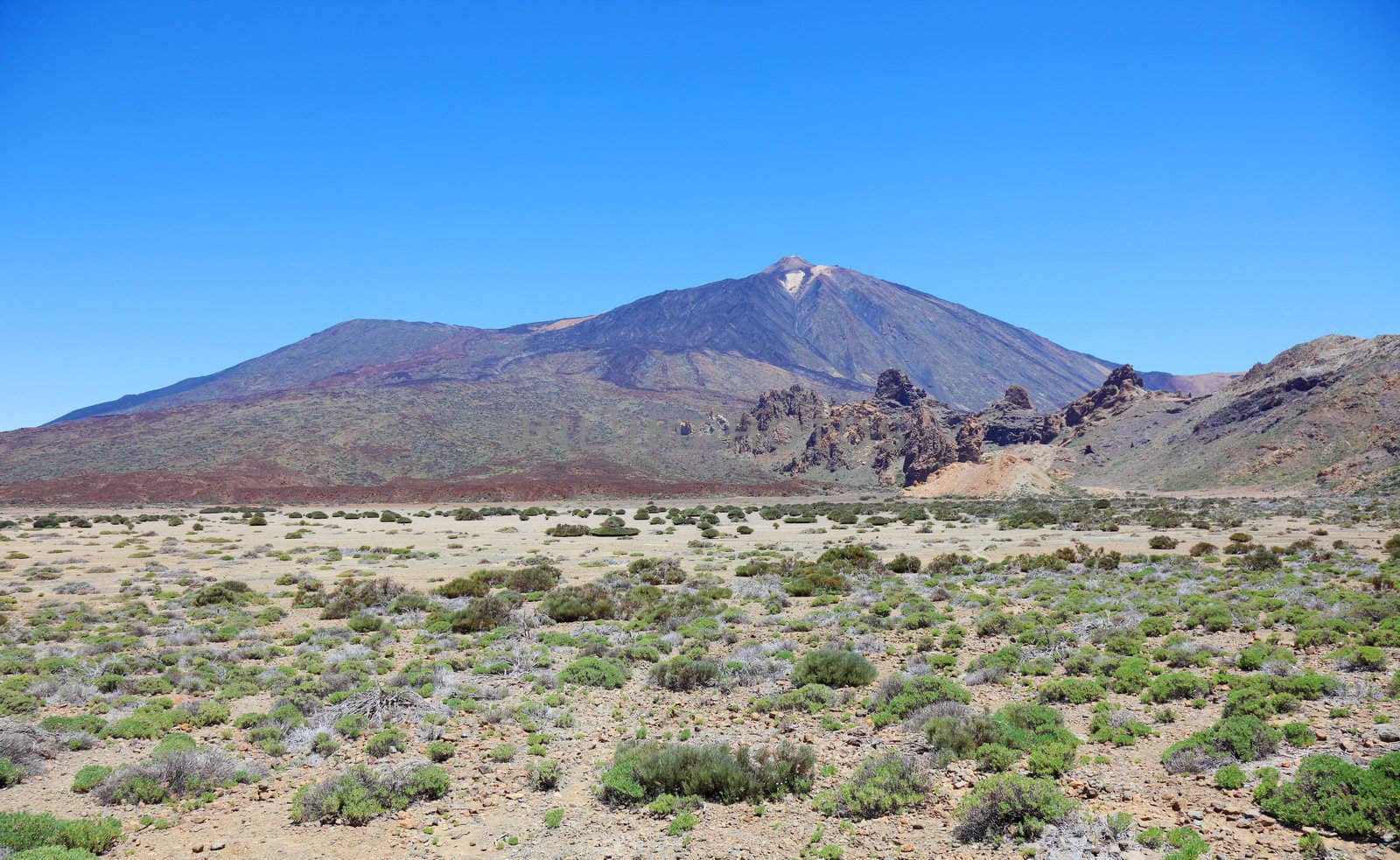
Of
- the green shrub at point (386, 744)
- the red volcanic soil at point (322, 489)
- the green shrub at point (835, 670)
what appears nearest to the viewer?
the green shrub at point (386, 744)

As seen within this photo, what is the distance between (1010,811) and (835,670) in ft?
17.4

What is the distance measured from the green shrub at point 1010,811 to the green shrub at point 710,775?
1886 millimetres

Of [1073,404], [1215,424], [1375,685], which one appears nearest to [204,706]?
[1375,685]

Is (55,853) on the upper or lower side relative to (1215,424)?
lower

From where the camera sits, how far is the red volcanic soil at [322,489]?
240 feet

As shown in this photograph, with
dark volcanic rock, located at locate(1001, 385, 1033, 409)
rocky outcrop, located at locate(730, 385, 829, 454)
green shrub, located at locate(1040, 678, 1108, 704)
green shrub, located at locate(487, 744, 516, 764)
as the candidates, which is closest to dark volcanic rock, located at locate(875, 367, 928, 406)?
rocky outcrop, located at locate(730, 385, 829, 454)

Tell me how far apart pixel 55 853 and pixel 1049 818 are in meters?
9.31

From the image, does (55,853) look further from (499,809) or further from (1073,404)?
(1073,404)

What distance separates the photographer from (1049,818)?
23.4 ft

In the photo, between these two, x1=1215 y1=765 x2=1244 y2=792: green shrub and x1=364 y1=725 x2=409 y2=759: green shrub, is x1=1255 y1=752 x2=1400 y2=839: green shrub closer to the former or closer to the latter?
x1=1215 y1=765 x2=1244 y2=792: green shrub

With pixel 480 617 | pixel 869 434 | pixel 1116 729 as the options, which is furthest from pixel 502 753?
pixel 869 434

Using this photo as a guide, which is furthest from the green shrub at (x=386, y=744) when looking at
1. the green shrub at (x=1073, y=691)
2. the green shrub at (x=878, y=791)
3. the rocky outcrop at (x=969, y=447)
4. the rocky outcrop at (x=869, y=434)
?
the rocky outcrop at (x=969, y=447)

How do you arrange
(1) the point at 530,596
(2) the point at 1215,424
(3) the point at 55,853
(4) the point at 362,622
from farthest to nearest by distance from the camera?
(2) the point at 1215,424
(1) the point at 530,596
(4) the point at 362,622
(3) the point at 55,853

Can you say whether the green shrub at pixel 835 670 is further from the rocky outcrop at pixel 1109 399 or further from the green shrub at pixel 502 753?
the rocky outcrop at pixel 1109 399
